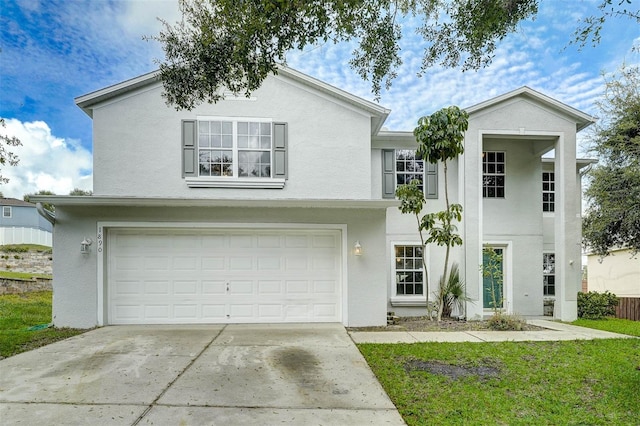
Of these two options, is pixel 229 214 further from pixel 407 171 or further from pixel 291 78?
pixel 407 171

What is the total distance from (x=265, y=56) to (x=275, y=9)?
31.0 inches

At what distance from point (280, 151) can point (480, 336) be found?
641 centimetres

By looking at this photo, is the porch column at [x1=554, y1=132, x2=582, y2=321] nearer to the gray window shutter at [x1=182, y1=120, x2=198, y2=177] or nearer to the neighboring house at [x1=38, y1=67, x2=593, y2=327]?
the neighboring house at [x1=38, y1=67, x2=593, y2=327]

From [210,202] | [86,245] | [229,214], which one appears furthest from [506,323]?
[86,245]

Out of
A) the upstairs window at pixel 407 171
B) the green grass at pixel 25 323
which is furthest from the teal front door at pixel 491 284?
the green grass at pixel 25 323

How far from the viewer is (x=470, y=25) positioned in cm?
607

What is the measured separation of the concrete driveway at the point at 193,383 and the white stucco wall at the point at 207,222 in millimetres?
1622

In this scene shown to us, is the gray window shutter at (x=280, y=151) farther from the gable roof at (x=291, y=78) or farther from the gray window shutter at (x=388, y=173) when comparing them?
the gray window shutter at (x=388, y=173)

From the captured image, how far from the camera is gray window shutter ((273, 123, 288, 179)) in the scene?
9562mm

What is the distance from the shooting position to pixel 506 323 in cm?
920

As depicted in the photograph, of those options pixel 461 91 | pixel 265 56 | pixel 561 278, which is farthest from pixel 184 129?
pixel 561 278

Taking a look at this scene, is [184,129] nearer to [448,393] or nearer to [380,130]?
[380,130]

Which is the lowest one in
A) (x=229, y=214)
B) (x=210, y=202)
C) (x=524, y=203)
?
(x=229, y=214)

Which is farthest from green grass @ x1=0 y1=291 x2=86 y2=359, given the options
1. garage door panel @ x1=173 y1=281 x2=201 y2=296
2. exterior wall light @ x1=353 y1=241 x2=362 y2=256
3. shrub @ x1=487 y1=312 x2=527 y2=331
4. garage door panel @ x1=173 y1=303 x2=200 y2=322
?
shrub @ x1=487 y1=312 x2=527 y2=331
